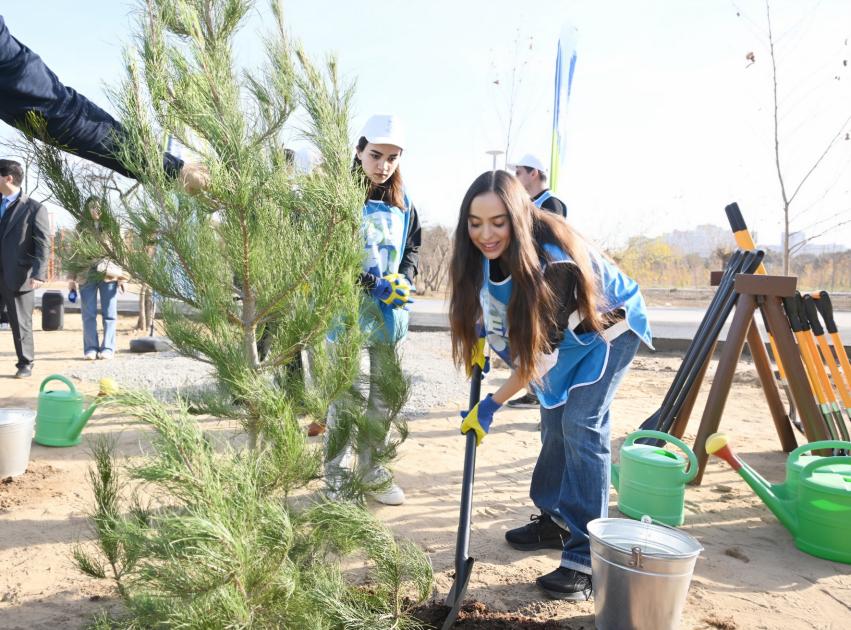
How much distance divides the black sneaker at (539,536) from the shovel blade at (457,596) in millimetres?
753

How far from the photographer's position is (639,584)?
1.88 meters

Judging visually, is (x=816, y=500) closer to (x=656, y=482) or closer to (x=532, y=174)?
(x=656, y=482)

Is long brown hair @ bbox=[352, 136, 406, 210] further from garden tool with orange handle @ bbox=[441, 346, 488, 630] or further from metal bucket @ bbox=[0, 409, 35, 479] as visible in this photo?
metal bucket @ bbox=[0, 409, 35, 479]

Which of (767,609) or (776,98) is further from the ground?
(776,98)

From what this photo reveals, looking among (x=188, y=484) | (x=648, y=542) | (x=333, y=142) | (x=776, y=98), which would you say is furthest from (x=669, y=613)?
(x=776, y=98)

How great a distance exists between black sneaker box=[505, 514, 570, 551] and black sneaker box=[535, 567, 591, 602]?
1.24 ft

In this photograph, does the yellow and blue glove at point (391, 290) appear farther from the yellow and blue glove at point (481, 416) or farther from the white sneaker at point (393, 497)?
the white sneaker at point (393, 497)

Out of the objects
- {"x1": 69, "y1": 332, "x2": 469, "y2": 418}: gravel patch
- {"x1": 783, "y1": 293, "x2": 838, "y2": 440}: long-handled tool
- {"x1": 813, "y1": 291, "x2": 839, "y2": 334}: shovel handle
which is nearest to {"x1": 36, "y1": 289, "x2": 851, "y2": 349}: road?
{"x1": 69, "y1": 332, "x2": 469, "y2": 418}: gravel patch

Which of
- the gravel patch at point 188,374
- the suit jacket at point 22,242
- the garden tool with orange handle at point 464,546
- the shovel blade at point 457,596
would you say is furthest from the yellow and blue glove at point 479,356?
the suit jacket at point 22,242

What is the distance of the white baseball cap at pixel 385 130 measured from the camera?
2604 millimetres

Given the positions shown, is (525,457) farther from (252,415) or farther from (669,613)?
(252,415)

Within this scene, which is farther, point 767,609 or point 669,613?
point 767,609

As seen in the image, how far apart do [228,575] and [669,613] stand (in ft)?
4.70

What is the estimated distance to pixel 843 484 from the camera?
267cm
